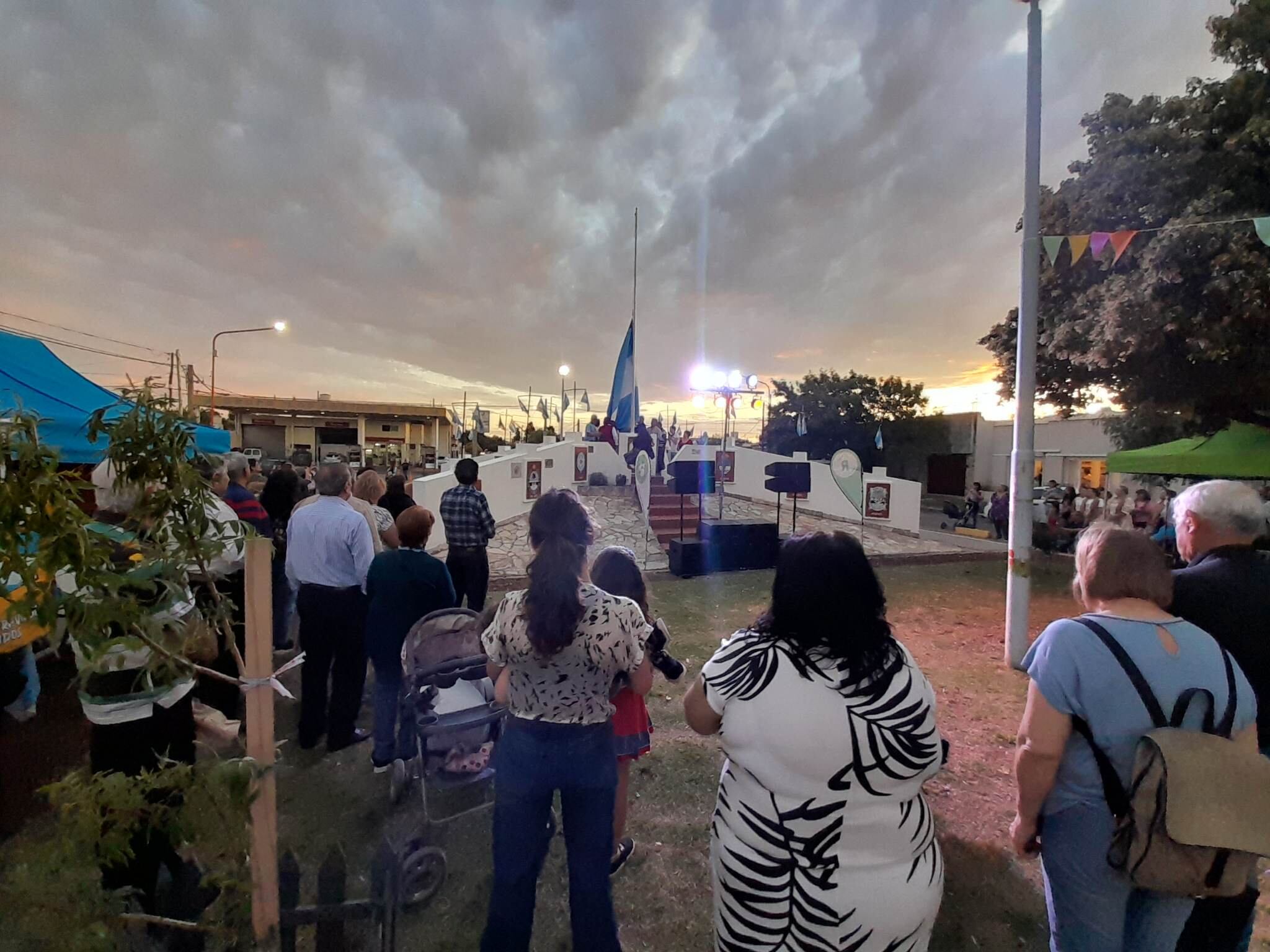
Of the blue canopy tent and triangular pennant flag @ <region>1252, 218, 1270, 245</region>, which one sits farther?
triangular pennant flag @ <region>1252, 218, 1270, 245</region>

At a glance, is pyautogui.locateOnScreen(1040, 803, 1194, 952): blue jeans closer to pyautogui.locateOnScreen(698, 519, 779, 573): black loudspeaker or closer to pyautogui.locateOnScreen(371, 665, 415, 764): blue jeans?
pyautogui.locateOnScreen(371, 665, 415, 764): blue jeans

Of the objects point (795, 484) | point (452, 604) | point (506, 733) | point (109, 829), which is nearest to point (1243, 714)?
point (506, 733)

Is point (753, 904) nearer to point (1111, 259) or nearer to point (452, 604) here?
point (452, 604)

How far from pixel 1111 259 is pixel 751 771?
26.2 ft

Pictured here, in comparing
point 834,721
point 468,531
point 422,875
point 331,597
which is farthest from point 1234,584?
point 468,531

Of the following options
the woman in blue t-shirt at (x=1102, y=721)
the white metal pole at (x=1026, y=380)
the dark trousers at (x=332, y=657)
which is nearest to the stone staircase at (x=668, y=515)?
the white metal pole at (x=1026, y=380)

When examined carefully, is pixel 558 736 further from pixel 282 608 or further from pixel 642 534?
pixel 642 534

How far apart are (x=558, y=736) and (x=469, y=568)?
12.1 ft

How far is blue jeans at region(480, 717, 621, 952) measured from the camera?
1760 millimetres

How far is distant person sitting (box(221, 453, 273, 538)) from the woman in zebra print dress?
3809mm

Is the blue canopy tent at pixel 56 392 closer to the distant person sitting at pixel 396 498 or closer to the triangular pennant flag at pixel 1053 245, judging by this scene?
the distant person sitting at pixel 396 498

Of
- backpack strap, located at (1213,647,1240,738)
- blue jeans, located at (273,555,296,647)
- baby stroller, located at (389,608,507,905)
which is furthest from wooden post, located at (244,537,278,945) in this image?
blue jeans, located at (273,555,296,647)

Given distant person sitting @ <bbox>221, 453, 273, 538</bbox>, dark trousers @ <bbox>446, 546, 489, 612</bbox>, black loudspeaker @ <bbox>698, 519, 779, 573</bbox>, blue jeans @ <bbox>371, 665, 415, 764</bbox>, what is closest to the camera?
blue jeans @ <bbox>371, 665, 415, 764</bbox>

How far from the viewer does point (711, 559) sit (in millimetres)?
9953
